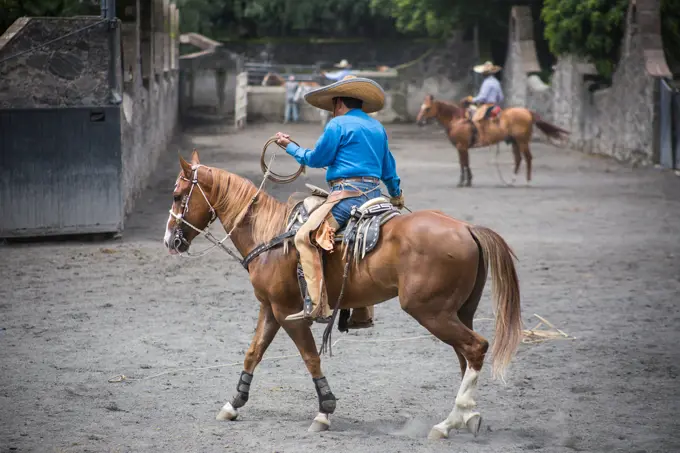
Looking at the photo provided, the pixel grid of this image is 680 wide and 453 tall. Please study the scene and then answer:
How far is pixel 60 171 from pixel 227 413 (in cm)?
790

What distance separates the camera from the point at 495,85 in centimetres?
2366

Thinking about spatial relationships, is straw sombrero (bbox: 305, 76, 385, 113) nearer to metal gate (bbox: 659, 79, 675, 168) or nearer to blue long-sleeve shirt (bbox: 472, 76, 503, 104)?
blue long-sleeve shirt (bbox: 472, 76, 503, 104)

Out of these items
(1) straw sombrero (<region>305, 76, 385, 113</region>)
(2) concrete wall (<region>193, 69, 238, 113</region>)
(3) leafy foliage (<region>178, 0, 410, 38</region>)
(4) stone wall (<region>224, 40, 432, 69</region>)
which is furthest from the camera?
(4) stone wall (<region>224, 40, 432, 69</region>)

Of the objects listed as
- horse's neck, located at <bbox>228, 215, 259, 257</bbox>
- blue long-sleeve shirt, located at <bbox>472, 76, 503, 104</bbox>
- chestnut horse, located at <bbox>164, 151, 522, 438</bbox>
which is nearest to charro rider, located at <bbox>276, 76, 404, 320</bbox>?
chestnut horse, located at <bbox>164, 151, 522, 438</bbox>

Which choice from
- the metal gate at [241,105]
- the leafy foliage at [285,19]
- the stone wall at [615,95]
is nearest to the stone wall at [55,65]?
the stone wall at [615,95]

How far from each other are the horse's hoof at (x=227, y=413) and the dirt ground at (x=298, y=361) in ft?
0.17

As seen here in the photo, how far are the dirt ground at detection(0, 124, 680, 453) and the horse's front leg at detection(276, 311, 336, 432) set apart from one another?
174 mm

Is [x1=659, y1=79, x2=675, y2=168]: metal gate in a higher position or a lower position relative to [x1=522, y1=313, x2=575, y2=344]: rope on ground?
higher

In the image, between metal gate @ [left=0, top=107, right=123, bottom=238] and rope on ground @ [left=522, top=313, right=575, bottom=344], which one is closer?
rope on ground @ [left=522, top=313, right=575, bottom=344]

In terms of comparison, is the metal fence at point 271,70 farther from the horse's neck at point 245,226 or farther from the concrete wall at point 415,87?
the horse's neck at point 245,226

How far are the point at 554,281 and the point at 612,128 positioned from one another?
49.6ft

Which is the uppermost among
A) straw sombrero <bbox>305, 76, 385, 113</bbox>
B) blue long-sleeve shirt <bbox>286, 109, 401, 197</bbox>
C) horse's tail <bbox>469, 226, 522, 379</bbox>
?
straw sombrero <bbox>305, 76, 385, 113</bbox>

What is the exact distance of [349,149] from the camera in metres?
7.21

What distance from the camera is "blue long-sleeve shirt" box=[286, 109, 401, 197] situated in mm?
7141
